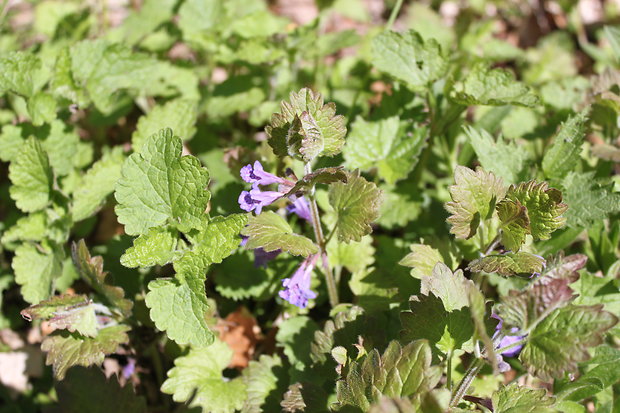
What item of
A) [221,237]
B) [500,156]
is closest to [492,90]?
[500,156]

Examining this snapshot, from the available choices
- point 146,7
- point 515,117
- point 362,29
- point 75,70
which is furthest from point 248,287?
point 362,29

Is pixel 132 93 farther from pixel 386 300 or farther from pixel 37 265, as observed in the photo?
pixel 386 300

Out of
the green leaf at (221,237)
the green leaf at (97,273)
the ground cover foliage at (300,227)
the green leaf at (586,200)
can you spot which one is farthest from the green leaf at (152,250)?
the green leaf at (586,200)

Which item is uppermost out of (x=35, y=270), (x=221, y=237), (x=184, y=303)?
(x=221, y=237)

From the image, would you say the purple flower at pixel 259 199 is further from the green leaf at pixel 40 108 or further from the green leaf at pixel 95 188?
the green leaf at pixel 40 108

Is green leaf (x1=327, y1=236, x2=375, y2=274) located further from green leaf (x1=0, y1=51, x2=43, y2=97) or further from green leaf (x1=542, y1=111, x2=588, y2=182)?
green leaf (x1=0, y1=51, x2=43, y2=97)

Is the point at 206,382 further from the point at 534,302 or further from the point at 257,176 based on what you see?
the point at 534,302
